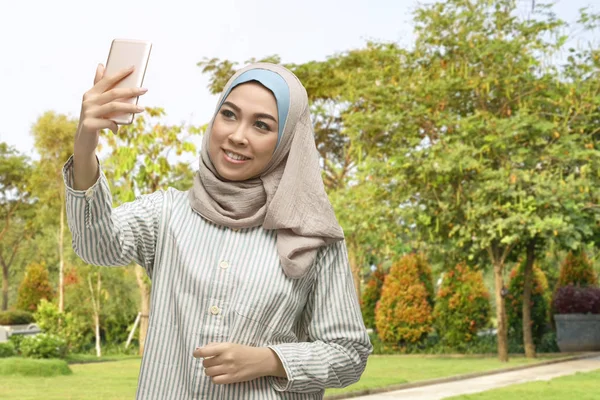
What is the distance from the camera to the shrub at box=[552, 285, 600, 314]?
19344 mm

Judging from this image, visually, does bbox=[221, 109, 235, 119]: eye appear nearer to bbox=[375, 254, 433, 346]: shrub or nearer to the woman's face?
the woman's face

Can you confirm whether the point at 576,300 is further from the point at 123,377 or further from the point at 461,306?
the point at 123,377

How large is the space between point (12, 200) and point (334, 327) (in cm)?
3161

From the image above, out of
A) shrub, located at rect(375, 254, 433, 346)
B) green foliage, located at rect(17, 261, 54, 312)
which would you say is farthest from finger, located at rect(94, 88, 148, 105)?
green foliage, located at rect(17, 261, 54, 312)

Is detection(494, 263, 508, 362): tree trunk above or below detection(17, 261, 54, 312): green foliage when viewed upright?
below

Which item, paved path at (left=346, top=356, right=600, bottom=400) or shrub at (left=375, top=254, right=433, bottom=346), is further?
shrub at (left=375, top=254, right=433, bottom=346)

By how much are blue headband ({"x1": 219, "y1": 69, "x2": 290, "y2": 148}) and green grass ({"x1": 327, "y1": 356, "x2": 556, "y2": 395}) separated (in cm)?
846

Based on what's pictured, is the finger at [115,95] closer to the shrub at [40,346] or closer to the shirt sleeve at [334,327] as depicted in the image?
the shirt sleeve at [334,327]

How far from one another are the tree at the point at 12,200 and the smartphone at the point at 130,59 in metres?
29.2

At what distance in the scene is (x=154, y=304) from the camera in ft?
5.59

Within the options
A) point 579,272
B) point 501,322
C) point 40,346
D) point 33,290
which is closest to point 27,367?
point 40,346

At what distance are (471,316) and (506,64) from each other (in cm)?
626

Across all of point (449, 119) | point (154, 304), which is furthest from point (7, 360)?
point (154, 304)

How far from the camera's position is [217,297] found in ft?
5.43
